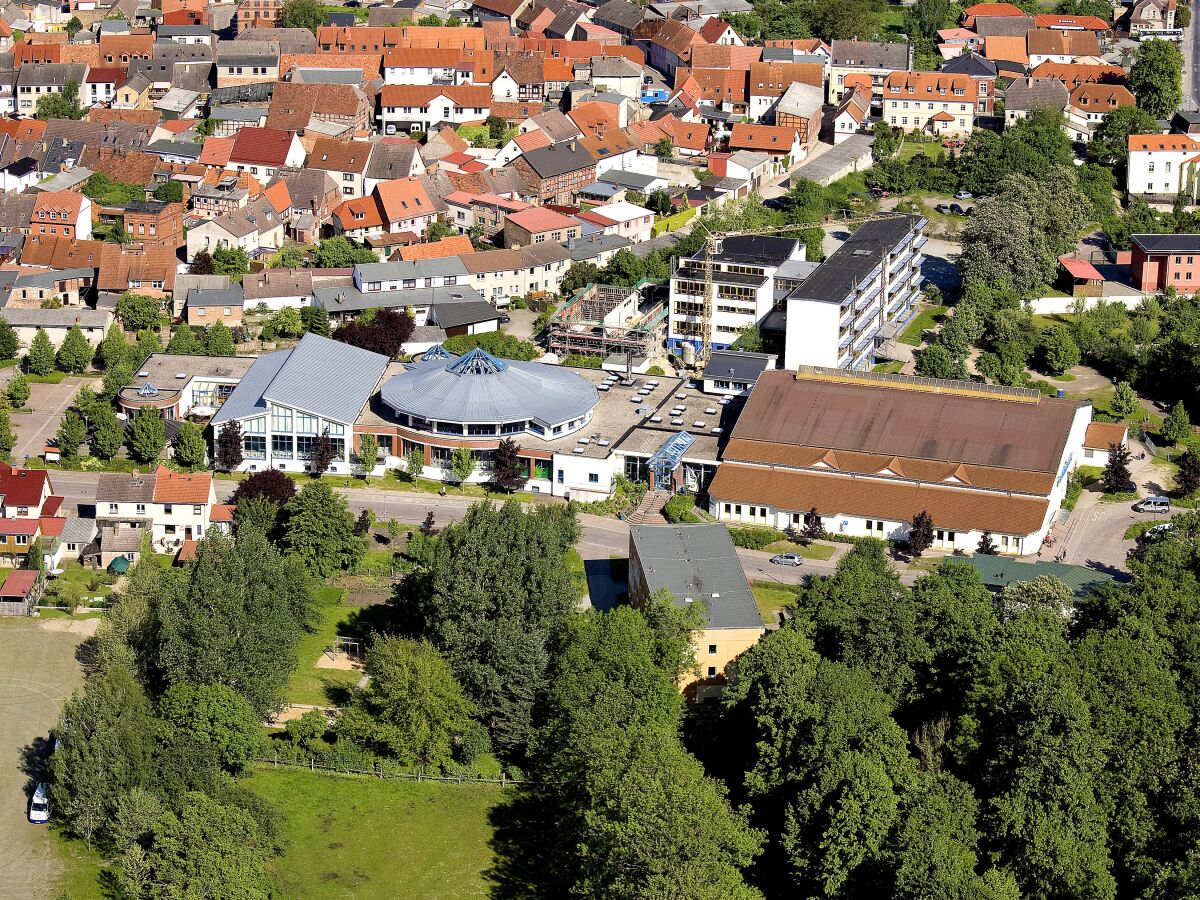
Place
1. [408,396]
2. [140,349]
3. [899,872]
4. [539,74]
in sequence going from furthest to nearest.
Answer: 1. [539,74]
2. [140,349]
3. [408,396]
4. [899,872]

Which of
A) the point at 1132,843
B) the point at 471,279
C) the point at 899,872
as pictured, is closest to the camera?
the point at 899,872

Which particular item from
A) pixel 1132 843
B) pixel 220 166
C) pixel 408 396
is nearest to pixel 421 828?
pixel 1132 843

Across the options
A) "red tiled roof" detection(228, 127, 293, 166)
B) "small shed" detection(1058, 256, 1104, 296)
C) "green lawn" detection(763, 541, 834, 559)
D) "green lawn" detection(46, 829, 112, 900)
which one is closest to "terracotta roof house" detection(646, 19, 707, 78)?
"red tiled roof" detection(228, 127, 293, 166)

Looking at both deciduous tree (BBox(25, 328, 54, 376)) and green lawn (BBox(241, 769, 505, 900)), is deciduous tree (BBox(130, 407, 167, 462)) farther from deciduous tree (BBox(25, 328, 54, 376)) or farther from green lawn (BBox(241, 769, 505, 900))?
green lawn (BBox(241, 769, 505, 900))

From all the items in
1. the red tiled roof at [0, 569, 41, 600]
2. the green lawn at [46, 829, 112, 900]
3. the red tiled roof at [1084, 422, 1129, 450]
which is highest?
the red tiled roof at [1084, 422, 1129, 450]

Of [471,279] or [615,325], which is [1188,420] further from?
[471,279]

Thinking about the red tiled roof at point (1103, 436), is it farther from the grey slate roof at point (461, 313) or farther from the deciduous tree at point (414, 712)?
the deciduous tree at point (414, 712)

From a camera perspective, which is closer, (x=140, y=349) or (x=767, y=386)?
(x=767, y=386)

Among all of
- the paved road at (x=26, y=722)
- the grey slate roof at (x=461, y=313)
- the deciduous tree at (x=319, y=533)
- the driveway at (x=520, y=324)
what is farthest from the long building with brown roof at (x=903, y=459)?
the paved road at (x=26, y=722)
